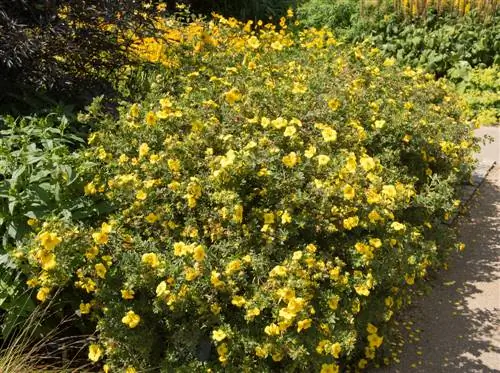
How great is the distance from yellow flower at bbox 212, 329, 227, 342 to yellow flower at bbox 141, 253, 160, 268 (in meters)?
→ 0.34

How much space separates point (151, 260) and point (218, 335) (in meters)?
0.38

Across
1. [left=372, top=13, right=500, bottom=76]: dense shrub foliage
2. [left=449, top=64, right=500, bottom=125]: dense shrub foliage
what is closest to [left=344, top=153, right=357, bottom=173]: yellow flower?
[left=449, top=64, right=500, bottom=125]: dense shrub foliage

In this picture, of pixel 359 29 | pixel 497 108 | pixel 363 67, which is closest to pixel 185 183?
pixel 363 67

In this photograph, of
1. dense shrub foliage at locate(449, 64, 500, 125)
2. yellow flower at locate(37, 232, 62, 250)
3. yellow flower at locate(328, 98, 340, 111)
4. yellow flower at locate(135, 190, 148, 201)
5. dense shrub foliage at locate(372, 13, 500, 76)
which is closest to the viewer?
yellow flower at locate(37, 232, 62, 250)

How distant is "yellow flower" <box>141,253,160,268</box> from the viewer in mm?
2398

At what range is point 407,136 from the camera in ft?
11.8

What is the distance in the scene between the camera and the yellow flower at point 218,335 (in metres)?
2.35

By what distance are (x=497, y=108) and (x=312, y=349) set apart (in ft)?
16.4

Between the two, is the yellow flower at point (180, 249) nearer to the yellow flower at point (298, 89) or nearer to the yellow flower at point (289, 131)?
the yellow flower at point (289, 131)

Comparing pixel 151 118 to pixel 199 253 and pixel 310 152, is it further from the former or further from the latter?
pixel 199 253

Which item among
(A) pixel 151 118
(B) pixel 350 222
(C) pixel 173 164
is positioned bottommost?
(B) pixel 350 222

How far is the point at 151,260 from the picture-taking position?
2406 millimetres

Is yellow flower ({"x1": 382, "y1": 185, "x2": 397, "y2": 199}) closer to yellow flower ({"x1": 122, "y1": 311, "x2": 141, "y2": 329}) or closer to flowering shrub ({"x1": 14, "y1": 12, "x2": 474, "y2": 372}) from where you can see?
flowering shrub ({"x1": 14, "y1": 12, "x2": 474, "y2": 372})

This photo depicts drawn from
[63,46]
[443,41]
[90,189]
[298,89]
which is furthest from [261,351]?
[443,41]
